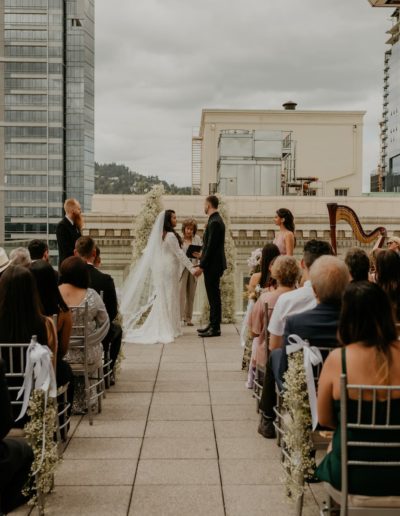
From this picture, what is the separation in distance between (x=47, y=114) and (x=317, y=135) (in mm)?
70431

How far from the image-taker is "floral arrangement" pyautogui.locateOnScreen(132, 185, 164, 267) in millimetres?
12891

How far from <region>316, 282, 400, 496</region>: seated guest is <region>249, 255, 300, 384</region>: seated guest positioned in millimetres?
2867

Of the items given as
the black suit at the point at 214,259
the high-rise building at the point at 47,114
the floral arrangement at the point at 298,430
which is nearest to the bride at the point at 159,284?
the black suit at the point at 214,259

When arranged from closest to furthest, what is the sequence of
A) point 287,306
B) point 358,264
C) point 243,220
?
point 287,306 → point 358,264 → point 243,220

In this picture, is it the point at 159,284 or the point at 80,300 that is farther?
the point at 159,284

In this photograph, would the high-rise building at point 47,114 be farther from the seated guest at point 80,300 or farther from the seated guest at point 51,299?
the seated guest at point 51,299

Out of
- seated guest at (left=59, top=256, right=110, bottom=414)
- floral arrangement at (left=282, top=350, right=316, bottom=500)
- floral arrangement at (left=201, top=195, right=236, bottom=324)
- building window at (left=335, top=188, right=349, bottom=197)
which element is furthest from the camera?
building window at (left=335, top=188, right=349, bottom=197)

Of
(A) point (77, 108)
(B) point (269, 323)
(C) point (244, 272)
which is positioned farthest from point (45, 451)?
(A) point (77, 108)

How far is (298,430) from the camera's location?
4.36 metres

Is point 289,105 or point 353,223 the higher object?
point 289,105

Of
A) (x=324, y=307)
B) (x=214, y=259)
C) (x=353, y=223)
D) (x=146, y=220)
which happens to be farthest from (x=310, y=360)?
(x=146, y=220)

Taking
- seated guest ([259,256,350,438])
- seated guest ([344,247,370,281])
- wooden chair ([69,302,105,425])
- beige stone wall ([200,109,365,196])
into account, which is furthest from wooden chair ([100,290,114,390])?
beige stone wall ([200,109,365,196])

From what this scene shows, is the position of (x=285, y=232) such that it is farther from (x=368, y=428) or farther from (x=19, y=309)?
(x=368, y=428)

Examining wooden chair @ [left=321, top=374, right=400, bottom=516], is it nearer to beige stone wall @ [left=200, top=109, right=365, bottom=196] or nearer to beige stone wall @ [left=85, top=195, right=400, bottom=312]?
beige stone wall @ [left=85, top=195, right=400, bottom=312]
